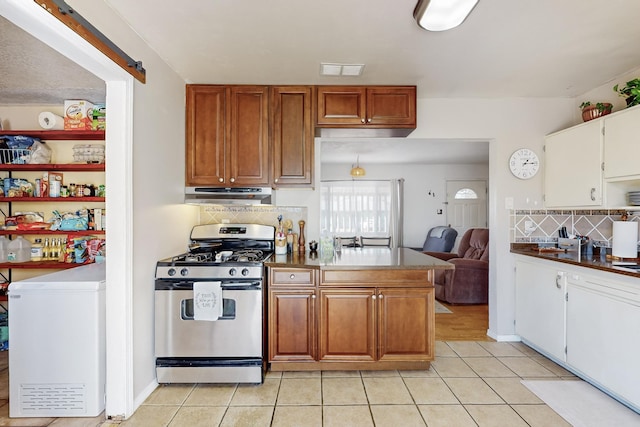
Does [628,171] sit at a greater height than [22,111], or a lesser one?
lesser

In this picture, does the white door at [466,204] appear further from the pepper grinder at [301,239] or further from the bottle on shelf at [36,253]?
the bottle on shelf at [36,253]

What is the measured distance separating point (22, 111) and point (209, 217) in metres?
1.89

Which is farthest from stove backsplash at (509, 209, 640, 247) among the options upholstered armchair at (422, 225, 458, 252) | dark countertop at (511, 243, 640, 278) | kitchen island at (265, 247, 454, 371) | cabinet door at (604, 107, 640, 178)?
upholstered armchair at (422, 225, 458, 252)

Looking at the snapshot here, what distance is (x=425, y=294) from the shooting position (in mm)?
2508

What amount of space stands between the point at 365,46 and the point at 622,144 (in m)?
1.98

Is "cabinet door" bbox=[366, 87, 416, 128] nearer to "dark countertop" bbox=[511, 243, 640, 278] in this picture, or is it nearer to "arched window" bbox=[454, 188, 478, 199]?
"dark countertop" bbox=[511, 243, 640, 278]

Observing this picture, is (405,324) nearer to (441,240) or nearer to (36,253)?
(36,253)

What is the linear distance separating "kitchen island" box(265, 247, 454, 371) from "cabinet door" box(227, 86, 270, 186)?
83 cm

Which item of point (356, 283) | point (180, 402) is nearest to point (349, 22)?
point (356, 283)

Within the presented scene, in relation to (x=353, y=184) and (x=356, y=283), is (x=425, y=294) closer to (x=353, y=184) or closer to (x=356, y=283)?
(x=356, y=283)

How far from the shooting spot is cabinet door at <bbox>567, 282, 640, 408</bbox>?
2000 mm

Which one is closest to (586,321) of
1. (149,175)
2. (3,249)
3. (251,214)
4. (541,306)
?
(541,306)

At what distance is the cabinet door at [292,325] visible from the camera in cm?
252

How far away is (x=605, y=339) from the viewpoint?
2.18 m
